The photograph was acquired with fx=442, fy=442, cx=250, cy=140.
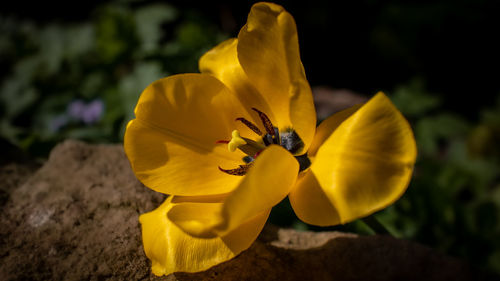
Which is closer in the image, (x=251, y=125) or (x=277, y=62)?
(x=277, y=62)

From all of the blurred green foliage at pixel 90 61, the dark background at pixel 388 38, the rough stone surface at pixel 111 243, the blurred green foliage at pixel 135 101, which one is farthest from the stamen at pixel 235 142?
the dark background at pixel 388 38

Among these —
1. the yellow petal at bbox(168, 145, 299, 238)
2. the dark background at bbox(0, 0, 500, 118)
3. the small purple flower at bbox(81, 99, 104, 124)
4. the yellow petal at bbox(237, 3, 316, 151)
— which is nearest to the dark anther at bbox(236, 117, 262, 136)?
the yellow petal at bbox(237, 3, 316, 151)

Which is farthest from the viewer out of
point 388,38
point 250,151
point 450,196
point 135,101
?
point 388,38

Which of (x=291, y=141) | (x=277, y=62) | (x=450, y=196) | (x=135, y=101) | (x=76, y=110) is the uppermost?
(x=277, y=62)

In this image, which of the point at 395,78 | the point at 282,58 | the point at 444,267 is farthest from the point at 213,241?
the point at 395,78

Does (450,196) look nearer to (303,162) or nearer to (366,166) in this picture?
(303,162)

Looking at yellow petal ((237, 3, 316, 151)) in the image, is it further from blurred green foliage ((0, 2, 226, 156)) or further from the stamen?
blurred green foliage ((0, 2, 226, 156))

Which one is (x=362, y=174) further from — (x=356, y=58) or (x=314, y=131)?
(x=356, y=58)

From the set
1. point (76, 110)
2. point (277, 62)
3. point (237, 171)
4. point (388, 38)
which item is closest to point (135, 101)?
point (76, 110)
